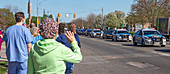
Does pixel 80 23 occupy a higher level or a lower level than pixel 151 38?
higher

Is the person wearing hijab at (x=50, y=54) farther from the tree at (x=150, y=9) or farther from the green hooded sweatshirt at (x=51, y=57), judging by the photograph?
the tree at (x=150, y=9)

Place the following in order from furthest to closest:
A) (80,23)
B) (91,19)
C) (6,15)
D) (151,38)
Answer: (80,23), (91,19), (6,15), (151,38)

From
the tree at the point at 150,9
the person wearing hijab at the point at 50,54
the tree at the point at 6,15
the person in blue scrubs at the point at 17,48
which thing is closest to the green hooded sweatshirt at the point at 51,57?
the person wearing hijab at the point at 50,54

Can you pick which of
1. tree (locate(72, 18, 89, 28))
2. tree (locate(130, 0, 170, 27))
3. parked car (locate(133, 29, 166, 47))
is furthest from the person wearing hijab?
tree (locate(72, 18, 89, 28))

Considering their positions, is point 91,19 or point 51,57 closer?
point 51,57

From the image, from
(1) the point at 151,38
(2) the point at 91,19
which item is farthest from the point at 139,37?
(2) the point at 91,19

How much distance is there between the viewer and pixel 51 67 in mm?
2955

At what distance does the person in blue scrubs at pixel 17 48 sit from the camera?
448cm

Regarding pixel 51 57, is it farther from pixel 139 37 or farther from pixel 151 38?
pixel 139 37

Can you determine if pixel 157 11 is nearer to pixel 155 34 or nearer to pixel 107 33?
pixel 107 33

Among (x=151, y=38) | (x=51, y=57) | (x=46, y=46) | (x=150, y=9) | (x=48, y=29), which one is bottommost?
(x=151, y=38)

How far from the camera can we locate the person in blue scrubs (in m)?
4.48

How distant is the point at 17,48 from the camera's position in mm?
4562

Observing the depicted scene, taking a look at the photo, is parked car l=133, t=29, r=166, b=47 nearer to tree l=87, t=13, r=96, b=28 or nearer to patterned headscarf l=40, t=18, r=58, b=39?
patterned headscarf l=40, t=18, r=58, b=39
